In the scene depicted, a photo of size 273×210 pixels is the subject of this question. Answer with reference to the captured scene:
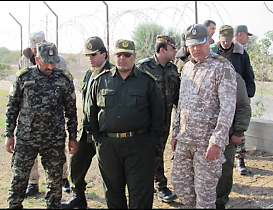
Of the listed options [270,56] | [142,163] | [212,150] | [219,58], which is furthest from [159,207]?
[270,56]

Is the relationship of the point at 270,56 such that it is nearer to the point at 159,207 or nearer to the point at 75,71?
the point at 159,207

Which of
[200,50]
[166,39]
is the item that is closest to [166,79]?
[166,39]

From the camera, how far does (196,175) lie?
3.18 meters

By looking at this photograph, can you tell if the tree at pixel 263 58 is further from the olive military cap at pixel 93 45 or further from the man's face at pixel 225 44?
the olive military cap at pixel 93 45

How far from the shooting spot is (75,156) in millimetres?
3939

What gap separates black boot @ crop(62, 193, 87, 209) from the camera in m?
3.92

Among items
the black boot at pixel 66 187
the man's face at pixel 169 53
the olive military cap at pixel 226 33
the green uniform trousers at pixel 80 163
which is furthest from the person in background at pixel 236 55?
the black boot at pixel 66 187

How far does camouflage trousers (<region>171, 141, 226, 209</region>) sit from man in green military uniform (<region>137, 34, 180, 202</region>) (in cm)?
82

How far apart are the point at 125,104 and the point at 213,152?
3.00 feet

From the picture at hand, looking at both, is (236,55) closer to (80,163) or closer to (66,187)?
(80,163)

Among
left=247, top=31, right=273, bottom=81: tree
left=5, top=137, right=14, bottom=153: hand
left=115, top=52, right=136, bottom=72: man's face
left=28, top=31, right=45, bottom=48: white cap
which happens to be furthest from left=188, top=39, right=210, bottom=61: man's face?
left=247, top=31, right=273, bottom=81: tree

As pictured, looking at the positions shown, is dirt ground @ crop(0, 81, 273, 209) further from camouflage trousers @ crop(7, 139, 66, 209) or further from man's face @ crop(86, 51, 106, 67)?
man's face @ crop(86, 51, 106, 67)

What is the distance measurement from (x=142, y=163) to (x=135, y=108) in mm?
527

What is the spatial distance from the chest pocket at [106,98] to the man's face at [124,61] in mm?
251
